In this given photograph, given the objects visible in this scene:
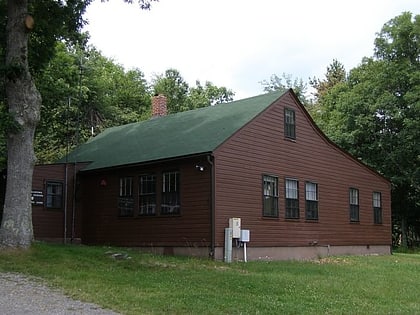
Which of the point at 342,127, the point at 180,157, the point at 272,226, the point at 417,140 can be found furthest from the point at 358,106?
the point at 180,157

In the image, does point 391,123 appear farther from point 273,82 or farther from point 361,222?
point 273,82

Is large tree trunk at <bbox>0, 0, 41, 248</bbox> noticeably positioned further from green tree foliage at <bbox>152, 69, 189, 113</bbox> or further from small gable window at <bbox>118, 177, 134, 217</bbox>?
green tree foliage at <bbox>152, 69, 189, 113</bbox>

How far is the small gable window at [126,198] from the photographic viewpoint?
20.0 metres

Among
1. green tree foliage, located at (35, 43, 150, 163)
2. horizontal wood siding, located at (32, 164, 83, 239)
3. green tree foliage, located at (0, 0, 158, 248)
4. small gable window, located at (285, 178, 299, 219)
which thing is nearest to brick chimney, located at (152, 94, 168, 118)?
green tree foliage, located at (35, 43, 150, 163)

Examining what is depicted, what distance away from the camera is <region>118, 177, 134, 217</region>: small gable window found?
20.0 meters

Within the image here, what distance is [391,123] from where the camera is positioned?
34.6 metres

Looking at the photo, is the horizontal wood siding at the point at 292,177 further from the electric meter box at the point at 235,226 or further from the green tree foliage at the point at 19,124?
the green tree foliage at the point at 19,124

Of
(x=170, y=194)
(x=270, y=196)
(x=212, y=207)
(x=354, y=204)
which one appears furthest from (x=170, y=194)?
(x=354, y=204)

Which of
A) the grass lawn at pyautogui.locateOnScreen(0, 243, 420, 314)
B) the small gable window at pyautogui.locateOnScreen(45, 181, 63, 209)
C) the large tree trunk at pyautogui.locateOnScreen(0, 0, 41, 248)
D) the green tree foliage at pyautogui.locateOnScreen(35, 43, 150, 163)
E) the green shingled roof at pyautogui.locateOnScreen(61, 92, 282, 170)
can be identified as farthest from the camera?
the green tree foliage at pyautogui.locateOnScreen(35, 43, 150, 163)

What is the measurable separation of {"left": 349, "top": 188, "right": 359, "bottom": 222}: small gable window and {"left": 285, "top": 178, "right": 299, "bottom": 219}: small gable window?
4.14 m

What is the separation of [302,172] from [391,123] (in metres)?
15.5

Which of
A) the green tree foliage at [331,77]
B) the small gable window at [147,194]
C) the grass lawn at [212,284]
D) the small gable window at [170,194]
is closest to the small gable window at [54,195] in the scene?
the small gable window at [147,194]

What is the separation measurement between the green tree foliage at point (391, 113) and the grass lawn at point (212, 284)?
18.0 meters

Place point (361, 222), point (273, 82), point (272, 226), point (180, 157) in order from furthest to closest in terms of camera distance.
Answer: point (273, 82), point (361, 222), point (272, 226), point (180, 157)
